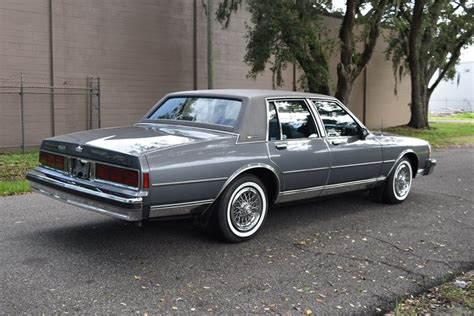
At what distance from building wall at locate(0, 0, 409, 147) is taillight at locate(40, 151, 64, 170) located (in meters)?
10.3

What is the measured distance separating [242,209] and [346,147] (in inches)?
70.9

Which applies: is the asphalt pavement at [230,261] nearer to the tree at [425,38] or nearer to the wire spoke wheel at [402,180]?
the wire spoke wheel at [402,180]

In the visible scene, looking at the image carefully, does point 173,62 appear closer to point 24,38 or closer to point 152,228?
point 24,38

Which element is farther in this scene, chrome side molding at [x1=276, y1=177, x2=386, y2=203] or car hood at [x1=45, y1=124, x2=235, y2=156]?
chrome side molding at [x1=276, y1=177, x2=386, y2=203]

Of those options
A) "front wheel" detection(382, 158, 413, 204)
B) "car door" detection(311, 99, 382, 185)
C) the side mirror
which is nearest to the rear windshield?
"car door" detection(311, 99, 382, 185)

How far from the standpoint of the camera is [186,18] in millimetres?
18375

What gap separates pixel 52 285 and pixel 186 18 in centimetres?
1543

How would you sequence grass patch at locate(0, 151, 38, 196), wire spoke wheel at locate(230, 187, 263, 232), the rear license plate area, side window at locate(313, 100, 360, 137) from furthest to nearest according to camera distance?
grass patch at locate(0, 151, 38, 196) < side window at locate(313, 100, 360, 137) < wire spoke wheel at locate(230, 187, 263, 232) < the rear license plate area

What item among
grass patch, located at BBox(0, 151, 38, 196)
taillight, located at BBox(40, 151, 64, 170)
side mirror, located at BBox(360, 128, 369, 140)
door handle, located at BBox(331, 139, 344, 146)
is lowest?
grass patch, located at BBox(0, 151, 38, 196)

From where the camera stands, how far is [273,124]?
5.77m

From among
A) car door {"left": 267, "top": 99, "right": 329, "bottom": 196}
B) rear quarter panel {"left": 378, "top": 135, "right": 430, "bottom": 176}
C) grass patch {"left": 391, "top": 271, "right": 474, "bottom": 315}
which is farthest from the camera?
rear quarter panel {"left": 378, "top": 135, "right": 430, "bottom": 176}

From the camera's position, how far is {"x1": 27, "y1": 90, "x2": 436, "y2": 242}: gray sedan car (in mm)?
4652

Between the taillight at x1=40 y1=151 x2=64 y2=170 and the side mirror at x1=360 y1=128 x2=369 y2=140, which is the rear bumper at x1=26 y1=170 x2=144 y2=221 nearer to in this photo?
the taillight at x1=40 y1=151 x2=64 y2=170

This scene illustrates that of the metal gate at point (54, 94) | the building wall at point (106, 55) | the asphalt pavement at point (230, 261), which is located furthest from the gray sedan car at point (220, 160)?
the building wall at point (106, 55)
